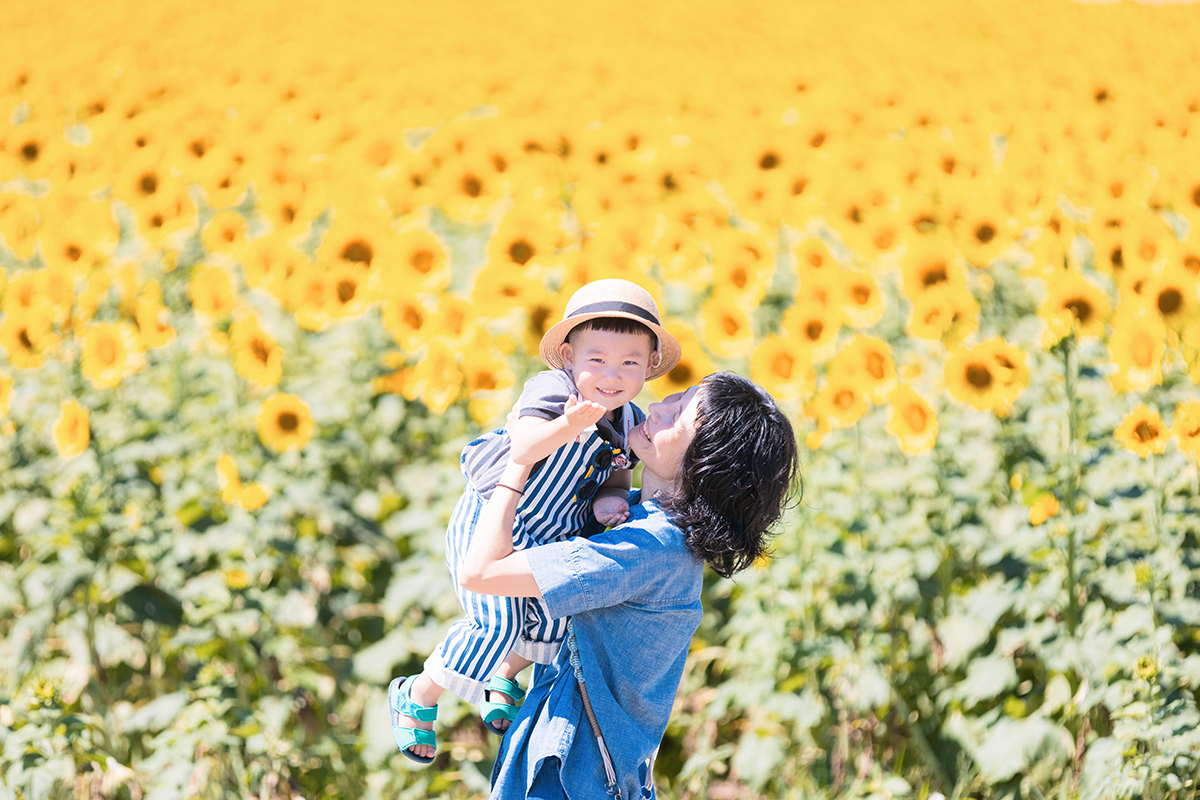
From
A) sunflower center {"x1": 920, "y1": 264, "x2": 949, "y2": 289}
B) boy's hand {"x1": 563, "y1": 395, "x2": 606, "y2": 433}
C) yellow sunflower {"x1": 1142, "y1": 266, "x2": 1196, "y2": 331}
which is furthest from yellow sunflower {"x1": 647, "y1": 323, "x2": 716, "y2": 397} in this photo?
boy's hand {"x1": 563, "y1": 395, "x2": 606, "y2": 433}

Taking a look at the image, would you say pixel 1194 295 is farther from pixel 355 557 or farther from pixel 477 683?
pixel 355 557

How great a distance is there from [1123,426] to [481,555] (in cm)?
199

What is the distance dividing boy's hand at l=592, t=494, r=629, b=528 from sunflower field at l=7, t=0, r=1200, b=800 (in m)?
1.49

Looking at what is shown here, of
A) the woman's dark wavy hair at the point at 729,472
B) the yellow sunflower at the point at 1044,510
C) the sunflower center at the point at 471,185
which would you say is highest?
the woman's dark wavy hair at the point at 729,472

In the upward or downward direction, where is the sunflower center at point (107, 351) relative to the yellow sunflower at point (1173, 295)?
downward

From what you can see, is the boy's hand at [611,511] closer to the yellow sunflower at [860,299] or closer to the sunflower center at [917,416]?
the sunflower center at [917,416]

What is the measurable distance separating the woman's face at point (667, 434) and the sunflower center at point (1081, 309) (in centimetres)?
198

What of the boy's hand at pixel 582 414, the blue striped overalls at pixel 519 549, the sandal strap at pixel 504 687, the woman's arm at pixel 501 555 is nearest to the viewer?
the boy's hand at pixel 582 414

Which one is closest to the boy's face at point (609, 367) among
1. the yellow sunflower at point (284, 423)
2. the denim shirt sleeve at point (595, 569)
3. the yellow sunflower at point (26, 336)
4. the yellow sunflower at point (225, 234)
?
the denim shirt sleeve at point (595, 569)

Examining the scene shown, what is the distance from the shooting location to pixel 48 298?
11.9 feet

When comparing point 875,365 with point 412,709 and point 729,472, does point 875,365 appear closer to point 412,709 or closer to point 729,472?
point 729,472

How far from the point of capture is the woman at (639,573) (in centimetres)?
150

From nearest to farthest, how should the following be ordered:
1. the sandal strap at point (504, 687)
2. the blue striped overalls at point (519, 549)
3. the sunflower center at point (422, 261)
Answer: the blue striped overalls at point (519, 549), the sandal strap at point (504, 687), the sunflower center at point (422, 261)

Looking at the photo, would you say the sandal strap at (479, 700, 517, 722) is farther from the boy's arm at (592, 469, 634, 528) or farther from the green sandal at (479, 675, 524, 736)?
the boy's arm at (592, 469, 634, 528)
